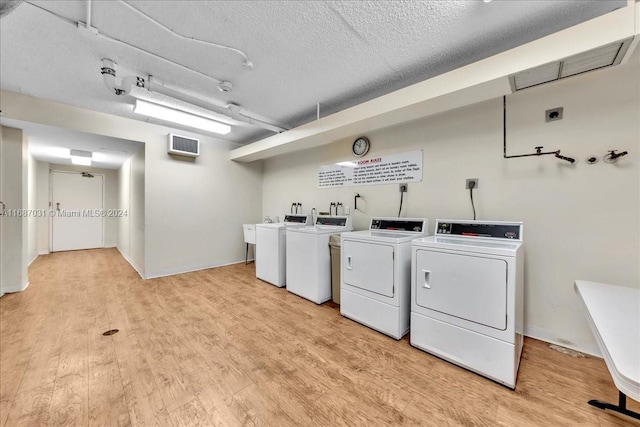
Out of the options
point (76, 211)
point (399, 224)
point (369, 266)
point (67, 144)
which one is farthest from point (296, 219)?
point (76, 211)

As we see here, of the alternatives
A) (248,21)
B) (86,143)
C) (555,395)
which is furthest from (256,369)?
(86,143)

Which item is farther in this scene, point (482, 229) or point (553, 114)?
point (482, 229)

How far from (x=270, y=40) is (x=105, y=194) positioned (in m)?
7.50

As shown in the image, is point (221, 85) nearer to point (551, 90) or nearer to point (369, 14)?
point (369, 14)

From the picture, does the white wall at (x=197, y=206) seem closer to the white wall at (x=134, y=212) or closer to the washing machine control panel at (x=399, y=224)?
the white wall at (x=134, y=212)

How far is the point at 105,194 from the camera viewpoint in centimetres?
677

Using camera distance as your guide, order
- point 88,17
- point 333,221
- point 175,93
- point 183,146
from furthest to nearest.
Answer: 1. point 183,146
2. point 333,221
3. point 175,93
4. point 88,17

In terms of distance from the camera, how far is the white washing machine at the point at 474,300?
5.39 ft

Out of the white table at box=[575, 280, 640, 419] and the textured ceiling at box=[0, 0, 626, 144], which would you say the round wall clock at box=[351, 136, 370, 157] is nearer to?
the textured ceiling at box=[0, 0, 626, 144]

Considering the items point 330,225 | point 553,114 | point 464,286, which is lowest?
point 464,286

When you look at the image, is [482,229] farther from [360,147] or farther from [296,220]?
[296,220]

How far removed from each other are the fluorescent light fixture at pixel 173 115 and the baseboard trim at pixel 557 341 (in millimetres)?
4416

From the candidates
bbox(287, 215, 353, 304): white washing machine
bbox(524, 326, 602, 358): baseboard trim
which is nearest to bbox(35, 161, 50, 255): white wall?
bbox(287, 215, 353, 304): white washing machine

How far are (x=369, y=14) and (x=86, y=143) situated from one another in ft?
16.3
